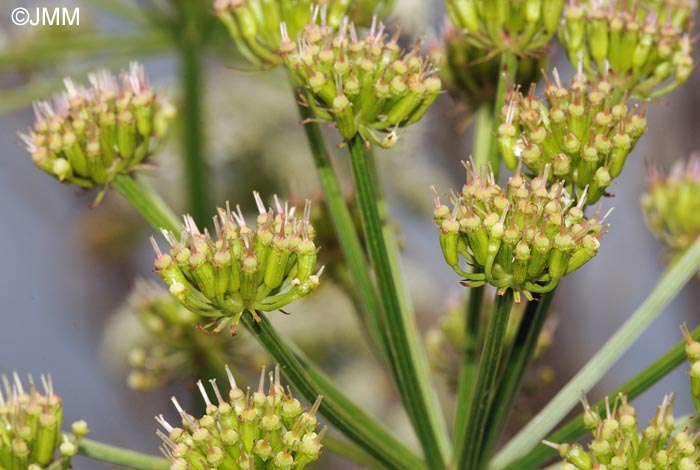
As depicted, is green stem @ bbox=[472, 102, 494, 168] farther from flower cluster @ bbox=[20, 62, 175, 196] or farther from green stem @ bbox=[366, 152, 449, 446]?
flower cluster @ bbox=[20, 62, 175, 196]

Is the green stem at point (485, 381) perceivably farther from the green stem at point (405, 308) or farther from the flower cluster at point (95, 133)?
the flower cluster at point (95, 133)

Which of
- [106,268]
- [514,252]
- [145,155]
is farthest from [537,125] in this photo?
[106,268]

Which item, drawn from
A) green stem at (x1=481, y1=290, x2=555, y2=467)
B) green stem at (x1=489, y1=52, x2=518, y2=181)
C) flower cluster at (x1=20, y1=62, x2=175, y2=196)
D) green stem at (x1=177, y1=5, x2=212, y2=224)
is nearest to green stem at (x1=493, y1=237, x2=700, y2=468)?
green stem at (x1=481, y1=290, x2=555, y2=467)

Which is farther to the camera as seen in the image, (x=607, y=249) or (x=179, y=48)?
(x=607, y=249)

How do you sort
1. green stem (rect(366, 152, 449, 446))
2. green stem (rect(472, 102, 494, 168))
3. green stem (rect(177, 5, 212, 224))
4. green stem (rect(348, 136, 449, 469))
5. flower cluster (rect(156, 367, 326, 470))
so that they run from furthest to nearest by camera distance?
green stem (rect(177, 5, 212, 224))
green stem (rect(472, 102, 494, 168))
green stem (rect(366, 152, 449, 446))
green stem (rect(348, 136, 449, 469))
flower cluster (rect(156, 367, 326, 470))

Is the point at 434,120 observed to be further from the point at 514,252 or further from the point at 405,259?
the point at 514,252

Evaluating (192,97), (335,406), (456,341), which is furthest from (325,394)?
(192,97)

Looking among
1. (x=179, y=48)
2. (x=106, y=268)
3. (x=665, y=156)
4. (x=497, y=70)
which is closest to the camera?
(x=497, y=70)

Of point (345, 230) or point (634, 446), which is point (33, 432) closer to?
point (345, 230)
